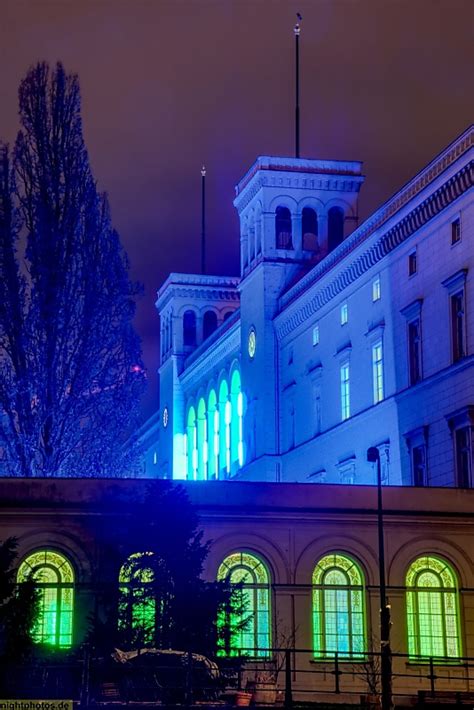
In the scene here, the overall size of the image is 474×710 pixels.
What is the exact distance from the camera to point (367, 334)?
59.5 metres

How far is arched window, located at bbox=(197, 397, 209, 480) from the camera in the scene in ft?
306

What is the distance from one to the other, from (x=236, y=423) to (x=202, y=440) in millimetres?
11484

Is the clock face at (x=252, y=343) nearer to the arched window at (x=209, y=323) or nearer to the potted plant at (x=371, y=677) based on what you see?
the arched window at (x=209, y=323)

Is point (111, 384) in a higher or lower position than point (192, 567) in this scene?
higher

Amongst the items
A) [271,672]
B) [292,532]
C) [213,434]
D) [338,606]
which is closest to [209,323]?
[213,434]

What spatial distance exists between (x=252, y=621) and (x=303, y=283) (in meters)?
30.7

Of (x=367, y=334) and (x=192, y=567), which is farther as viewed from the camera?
(x=367, y=334)

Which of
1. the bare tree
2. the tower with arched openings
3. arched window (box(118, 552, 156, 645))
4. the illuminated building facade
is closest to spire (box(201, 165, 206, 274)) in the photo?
the tower with arched openings

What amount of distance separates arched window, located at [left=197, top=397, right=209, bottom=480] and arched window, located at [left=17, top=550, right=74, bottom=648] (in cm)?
5210

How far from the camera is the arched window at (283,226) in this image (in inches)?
3022

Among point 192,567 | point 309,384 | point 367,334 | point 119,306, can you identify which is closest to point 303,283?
point 309,384

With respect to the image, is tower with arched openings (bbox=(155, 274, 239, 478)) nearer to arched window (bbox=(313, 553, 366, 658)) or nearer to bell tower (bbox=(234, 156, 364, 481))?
bell tower (bbox=(234, 156, 364, 481))

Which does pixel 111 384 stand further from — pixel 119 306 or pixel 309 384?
pixel 309 384

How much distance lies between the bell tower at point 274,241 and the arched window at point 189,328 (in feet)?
83.4
